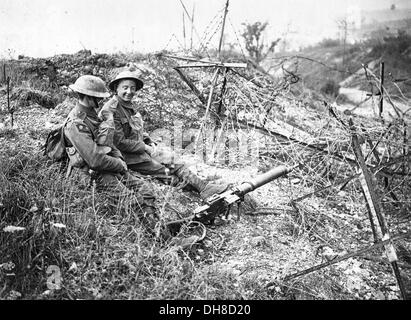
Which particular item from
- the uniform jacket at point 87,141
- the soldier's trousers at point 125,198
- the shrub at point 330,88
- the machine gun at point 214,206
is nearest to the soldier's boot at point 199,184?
the machine gun at point 214,206

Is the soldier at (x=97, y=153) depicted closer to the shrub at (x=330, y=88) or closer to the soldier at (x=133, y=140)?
the soldier at (x=133, y=140)

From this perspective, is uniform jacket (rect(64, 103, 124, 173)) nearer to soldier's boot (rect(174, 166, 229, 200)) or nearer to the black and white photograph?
the black and white photograph

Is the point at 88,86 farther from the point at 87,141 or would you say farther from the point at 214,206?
the point at 214,206

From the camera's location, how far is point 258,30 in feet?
48.3

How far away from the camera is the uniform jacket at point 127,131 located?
13.9 ft

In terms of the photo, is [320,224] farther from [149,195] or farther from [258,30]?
[258,30]

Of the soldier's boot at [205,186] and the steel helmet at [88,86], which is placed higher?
the steel helmet at [88,86]

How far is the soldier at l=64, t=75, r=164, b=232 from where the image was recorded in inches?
139

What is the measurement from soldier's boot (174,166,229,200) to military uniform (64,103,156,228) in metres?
0.78

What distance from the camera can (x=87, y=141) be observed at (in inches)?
139

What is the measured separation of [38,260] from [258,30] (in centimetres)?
1387

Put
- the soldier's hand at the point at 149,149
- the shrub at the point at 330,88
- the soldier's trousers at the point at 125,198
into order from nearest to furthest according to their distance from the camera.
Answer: the soldier's trousers at the point at 125,198 → the soldier's hand at the point at 149,149 → the shrub at the point at 330,88

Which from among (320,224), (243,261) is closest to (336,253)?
(320,224)

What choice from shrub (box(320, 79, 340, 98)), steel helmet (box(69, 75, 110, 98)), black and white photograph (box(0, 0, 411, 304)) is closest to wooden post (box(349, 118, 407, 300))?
black and white photograph (box(0, 0, 411, 304))
